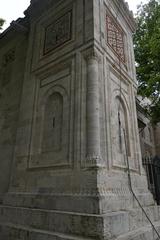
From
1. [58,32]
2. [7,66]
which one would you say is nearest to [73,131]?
[58,32]

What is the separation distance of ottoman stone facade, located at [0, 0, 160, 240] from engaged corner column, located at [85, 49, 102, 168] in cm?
2

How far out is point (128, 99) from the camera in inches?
306

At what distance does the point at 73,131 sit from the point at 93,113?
2.37ft

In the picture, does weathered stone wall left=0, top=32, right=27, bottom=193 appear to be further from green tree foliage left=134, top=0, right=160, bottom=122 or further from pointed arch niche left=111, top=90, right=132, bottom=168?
green tree foliage left=134, top=0, right=160, bottom=122

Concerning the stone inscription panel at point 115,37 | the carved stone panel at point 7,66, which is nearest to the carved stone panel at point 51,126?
the stone inscription panel at point 115,37

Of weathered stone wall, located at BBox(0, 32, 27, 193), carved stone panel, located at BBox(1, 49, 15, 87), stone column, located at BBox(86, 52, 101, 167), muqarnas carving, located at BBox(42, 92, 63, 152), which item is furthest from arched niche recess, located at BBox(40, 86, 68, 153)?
carved stone panel, located at BBox(1, 49, 15, 87)

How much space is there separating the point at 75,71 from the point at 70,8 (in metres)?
2.92

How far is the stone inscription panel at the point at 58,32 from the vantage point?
23.9 feet

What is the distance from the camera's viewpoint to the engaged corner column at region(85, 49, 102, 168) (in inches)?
196

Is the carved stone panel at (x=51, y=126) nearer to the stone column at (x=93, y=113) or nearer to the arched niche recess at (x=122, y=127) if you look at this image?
the stone column at (x=93, y=113)

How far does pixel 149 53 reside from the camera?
12508mm

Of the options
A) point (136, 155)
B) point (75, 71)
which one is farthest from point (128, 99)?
point (75, 71)

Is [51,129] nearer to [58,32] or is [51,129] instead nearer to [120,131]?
[120,131]

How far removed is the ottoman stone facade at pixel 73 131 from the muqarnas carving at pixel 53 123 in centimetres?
3
